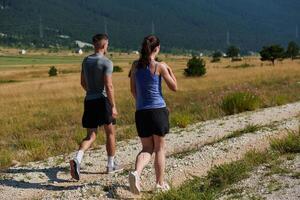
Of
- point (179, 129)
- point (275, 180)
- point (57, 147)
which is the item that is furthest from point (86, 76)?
point (179, 129)

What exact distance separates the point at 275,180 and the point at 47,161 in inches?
175

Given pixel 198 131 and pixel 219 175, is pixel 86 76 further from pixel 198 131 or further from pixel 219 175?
pixel 198 131

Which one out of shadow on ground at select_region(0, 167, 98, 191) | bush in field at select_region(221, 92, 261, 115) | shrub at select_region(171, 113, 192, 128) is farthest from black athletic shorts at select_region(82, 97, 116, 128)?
bush in field at select_region(221, 92, 261, 115)

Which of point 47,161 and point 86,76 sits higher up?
point 86,76

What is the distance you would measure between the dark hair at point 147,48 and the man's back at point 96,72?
1.35 meters

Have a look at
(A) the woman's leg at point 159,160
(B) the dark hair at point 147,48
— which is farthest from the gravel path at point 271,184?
(B) the dark hair at point 147,48

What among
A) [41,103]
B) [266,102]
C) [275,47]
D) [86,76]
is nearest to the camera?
[86,76]

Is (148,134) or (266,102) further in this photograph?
(266,102)

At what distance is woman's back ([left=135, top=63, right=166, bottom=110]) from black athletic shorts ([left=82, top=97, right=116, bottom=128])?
138 centimetres

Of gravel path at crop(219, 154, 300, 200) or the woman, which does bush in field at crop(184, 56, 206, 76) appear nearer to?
gravel path at crop(219, 154, 300, 200)

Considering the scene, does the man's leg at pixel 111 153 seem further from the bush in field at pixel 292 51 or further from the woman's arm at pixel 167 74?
the bush in field at pixel 292 51

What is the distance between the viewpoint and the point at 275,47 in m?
78.8

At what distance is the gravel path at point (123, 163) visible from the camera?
8156 millimetres

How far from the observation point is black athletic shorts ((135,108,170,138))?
7406 millimetres
